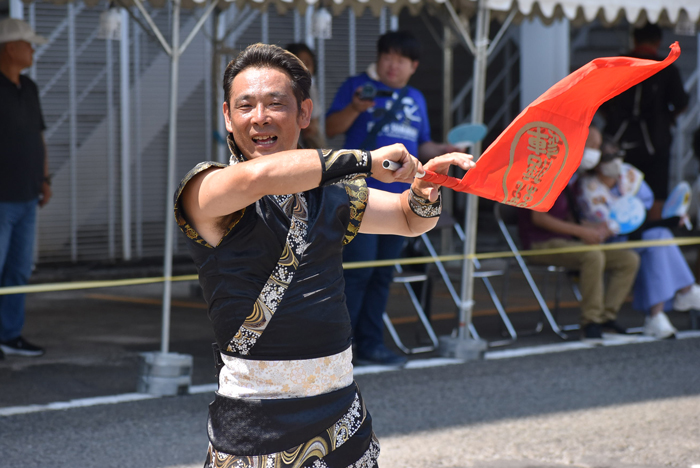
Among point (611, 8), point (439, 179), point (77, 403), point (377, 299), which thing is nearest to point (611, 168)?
point (611, 8)

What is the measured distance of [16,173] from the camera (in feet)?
20.0

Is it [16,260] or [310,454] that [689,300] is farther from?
[310,454]

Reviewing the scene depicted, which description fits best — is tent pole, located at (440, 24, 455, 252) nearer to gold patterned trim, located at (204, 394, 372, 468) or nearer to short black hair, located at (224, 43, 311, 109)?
short black hair, located at (224, 43, 311, 109)

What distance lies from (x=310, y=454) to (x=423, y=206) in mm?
668

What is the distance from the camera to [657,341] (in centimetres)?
697

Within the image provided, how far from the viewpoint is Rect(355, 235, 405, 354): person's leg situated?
5957 mm

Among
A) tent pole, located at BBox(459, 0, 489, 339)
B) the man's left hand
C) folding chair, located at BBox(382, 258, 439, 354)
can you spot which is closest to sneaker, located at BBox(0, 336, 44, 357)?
folding chair, located at BBox(382, 258, 439, 354)

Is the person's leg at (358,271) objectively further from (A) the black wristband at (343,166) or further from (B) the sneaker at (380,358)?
(A) the black wristband at (343,166)

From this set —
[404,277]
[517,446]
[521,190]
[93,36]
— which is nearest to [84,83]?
[93,36]

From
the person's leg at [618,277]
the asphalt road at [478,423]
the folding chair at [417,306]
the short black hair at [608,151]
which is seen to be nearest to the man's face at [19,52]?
the asphalt road at [478,423]

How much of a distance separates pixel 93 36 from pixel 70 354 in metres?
4.73

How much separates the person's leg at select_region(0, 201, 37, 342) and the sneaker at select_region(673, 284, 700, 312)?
503cm

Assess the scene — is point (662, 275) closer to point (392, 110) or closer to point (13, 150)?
point (392, 110)

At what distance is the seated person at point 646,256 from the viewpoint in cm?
705
